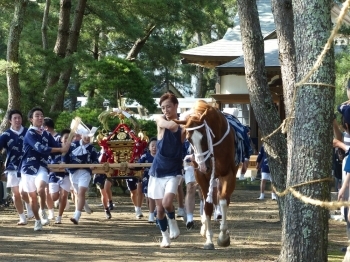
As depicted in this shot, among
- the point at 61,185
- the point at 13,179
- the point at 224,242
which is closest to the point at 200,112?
the point at 224,242

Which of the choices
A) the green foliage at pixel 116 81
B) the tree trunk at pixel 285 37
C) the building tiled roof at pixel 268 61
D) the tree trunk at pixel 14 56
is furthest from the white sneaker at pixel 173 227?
the building tiled roof at pixel 268 61

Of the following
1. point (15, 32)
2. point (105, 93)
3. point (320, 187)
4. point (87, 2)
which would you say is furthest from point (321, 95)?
point (87, 2)

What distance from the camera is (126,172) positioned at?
50.7ft

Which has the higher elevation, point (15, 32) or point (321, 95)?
point (15, 32)

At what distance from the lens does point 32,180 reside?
13422 millimetres

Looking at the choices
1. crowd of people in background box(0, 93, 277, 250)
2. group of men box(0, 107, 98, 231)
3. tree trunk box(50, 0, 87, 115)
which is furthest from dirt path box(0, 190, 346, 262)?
tree trunk box(50, 0, 87, 115)

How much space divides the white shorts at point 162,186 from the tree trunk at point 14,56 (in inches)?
277

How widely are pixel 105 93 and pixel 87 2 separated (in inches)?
120

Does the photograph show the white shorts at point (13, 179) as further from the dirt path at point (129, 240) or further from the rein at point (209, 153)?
the rein at point (209, 153)

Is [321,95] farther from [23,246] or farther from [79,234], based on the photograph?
[79,234]

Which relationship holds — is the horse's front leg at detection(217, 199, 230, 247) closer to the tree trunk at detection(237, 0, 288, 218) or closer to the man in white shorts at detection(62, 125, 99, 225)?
the tree trunk at detection(237, 0, 288, 218)

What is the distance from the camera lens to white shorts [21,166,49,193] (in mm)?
13383

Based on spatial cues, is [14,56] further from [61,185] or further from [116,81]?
[61,185]

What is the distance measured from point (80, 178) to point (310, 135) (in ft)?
24.6
